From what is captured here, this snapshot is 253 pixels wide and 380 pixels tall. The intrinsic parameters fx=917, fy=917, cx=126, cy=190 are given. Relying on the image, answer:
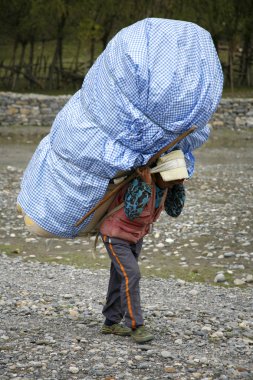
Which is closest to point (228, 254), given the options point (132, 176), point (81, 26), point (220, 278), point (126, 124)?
point (220, 278)

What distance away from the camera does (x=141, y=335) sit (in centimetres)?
696

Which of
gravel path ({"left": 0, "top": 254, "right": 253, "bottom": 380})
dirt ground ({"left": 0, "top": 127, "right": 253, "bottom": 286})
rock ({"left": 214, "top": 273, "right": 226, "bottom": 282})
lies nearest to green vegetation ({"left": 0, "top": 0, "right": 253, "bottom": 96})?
dirt ground ({"left": 0, "top": 127, "right": 253, "bottom": 286})

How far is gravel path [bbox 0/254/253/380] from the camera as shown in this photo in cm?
634

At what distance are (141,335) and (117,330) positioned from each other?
1.09ft

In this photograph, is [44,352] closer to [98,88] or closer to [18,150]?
[98,88]

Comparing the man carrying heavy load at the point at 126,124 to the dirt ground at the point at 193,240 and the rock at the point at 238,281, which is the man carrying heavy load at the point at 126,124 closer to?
the rock at the point at 238,281

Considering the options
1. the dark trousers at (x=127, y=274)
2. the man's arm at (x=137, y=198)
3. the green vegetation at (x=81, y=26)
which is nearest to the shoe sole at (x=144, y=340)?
the dark trousers at (x=127, y=274)

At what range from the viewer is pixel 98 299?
8.84 meters

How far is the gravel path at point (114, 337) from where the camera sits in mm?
6344

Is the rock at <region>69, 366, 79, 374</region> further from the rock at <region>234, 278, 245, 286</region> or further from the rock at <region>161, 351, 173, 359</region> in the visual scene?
the rock at <region>234, 278, 245, 286</region>

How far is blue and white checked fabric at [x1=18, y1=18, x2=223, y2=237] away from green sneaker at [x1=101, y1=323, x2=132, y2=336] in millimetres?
1011

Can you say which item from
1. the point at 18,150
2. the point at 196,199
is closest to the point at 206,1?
the point at 18,150

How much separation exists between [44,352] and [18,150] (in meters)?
16.8

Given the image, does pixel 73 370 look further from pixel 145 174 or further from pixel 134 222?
pixel 145 174
